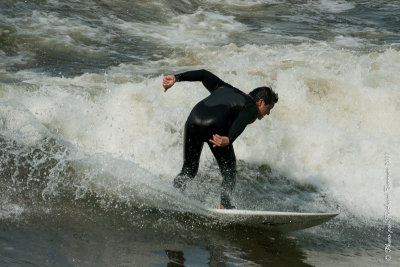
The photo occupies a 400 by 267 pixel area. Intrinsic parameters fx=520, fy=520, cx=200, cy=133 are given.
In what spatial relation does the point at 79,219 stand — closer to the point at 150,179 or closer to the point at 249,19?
the point at 150,179

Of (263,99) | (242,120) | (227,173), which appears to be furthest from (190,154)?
(263,99)

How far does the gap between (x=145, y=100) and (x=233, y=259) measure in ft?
14.3

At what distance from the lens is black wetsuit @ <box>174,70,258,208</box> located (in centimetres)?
484

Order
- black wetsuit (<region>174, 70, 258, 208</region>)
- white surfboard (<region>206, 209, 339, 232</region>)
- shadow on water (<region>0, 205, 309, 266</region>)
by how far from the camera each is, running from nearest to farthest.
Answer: shadow on water (<region>0, 205, 309, 266</region>), black wetsuit (<region>174, 70, 258, 208</region>), white surfboard (<region>206, 209, 339, 232</region>)

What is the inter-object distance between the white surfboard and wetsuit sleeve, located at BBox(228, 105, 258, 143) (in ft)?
2.58

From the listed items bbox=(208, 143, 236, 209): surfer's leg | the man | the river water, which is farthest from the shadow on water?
the man

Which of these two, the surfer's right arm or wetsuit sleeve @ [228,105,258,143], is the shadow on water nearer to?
wetsuit sleeve @ [228,105,258,143]

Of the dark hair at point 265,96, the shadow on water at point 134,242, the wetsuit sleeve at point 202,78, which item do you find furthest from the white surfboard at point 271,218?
the wetsuit sleeve at point 202,78

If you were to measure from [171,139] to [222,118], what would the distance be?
298cm

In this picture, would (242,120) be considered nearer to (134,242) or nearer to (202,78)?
(202,78)

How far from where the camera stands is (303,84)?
9.51 metres

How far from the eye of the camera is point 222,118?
4.86 metres

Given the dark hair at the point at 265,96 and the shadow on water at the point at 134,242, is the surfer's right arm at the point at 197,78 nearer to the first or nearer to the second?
the dark hair at the point at 265,96

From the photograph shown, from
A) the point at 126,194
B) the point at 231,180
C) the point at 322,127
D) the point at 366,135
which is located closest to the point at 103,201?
the point at 126,194
